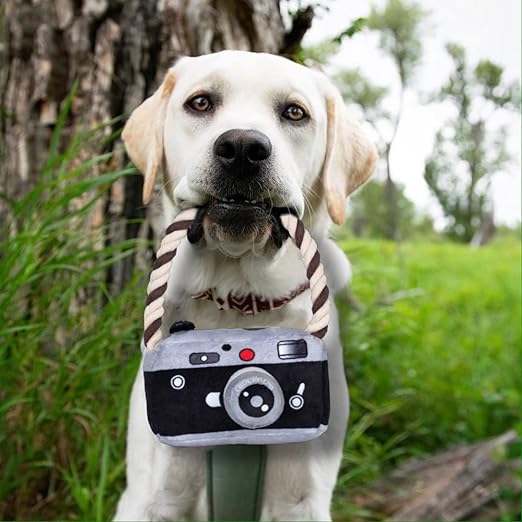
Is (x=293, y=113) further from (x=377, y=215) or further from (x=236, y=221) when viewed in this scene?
(x=377, y=215)

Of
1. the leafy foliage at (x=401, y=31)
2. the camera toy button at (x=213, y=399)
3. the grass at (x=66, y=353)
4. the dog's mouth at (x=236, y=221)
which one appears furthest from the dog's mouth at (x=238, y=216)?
the leafy foliage at (x=401, y=31)

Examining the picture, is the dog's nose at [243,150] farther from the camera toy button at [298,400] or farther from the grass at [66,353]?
the grass at [66,353]

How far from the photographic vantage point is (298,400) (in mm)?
1093

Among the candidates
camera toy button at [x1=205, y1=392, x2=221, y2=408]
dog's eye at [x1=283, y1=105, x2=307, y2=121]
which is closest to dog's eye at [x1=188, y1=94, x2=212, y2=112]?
dog's eye at [x1=283, y1=105, x2=307, y2=121]

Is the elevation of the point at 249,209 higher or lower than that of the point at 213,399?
higher

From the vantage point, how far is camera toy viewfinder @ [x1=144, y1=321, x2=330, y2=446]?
1.09m

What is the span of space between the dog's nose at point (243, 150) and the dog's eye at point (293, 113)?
0.15 m

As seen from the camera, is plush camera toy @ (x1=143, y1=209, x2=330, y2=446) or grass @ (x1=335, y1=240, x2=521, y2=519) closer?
plush camera toy @ (x1=143, y1=209, x2=330, y2=446)

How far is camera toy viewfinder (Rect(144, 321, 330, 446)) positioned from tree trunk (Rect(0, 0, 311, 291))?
0.68 m

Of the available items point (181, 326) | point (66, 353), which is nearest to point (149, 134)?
point (181, 326)

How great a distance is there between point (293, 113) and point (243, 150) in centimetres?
19

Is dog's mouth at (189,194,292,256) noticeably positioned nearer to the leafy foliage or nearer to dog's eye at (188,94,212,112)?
dog's eye at (188,94,212,112)

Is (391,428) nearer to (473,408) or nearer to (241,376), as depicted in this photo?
(473,408)

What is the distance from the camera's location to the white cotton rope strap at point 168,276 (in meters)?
1.13
